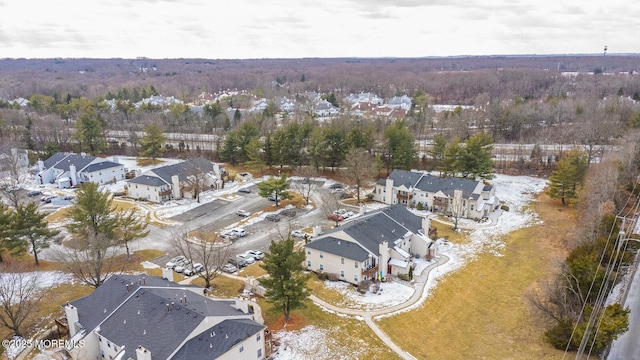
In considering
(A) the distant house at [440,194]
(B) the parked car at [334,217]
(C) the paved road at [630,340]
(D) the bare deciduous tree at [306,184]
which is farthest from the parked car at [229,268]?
(C) the paved road at [630,340]


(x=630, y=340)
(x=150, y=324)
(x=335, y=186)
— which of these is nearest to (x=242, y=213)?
(x=335, y=186)

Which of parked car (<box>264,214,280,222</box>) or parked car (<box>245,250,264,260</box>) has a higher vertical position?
parked car (<box>264,214,280,222</box>)

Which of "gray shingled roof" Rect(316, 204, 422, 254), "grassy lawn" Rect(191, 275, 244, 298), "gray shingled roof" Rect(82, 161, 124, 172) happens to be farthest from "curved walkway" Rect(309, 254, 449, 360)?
"gray shingled roof" Rect(82, 161, 124, 172)

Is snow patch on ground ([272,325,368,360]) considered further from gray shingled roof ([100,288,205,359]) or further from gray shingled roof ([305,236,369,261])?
gray shingled roof ([305,236,369,261])

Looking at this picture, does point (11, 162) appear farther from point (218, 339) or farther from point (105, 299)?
point (218, 339)

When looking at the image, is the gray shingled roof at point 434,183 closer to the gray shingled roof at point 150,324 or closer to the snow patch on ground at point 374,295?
the snow patch on ground at point 374,295

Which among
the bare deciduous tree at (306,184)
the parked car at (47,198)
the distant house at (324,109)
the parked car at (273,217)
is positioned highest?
the distant house at (324,109)

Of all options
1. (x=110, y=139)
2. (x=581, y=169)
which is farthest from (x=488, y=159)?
(x=110, y=139)
